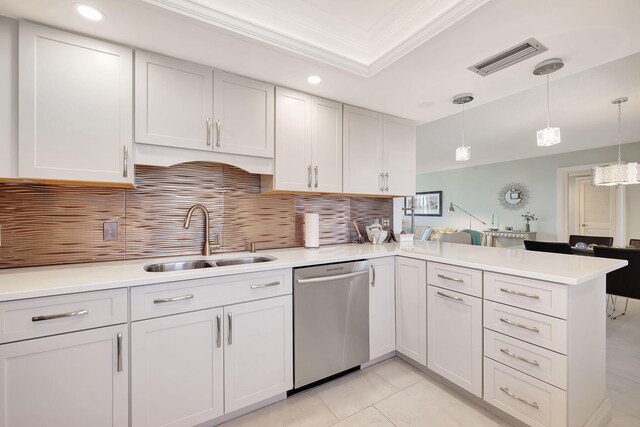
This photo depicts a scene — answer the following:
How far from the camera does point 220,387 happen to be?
60.2 inches

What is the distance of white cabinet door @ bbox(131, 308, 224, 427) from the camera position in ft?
4.40

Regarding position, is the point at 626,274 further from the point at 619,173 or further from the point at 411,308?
the point at 411,308

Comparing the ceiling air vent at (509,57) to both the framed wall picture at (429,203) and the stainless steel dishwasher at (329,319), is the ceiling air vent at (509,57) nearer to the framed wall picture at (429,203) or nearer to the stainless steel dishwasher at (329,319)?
the stainless steel dishwasher at (329,319)

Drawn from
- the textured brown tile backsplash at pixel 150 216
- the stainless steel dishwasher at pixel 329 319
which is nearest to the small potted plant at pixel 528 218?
the textured brown tile backsplash at pixel 150 216

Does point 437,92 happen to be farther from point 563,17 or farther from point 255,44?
point 255,44

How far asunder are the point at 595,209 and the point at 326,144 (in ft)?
21.2

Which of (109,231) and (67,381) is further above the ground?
(109,231)

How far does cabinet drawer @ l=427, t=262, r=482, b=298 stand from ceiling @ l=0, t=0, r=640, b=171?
1.36 metres

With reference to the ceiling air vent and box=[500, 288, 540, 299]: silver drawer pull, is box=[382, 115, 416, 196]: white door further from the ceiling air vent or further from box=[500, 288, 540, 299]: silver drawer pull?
box=[500, 288, 540, 299]: silver drawer pull

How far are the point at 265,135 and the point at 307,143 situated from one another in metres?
0.37

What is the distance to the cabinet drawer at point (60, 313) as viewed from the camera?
3.63 ft

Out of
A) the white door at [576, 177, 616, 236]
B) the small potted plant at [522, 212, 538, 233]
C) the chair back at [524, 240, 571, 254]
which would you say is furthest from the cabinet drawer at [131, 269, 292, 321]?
the white door at [576, 177, 616, 236]

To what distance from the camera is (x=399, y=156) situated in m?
2.81

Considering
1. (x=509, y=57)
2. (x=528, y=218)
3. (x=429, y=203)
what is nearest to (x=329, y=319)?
(x=509, y=57)
